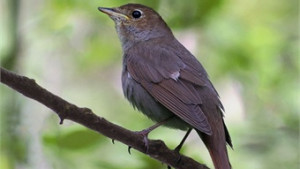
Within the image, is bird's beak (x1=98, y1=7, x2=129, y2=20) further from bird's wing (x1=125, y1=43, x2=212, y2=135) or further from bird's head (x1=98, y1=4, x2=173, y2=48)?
bird's wing (x1=125, y1=43, x2=212, y2=135)

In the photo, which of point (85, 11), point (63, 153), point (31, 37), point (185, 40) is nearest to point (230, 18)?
point (185, 40)

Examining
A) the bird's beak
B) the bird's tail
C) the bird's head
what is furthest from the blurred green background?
the bird's beak

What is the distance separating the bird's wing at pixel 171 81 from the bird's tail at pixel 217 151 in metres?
0.12

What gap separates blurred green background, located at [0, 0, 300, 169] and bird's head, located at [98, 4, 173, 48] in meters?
0.12

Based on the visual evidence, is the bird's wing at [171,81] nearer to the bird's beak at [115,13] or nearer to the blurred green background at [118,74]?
the blurred green background at [118,74]

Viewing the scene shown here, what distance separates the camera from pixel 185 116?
14.6 feet

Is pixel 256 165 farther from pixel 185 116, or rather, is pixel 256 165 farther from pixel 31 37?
pixel 31 37

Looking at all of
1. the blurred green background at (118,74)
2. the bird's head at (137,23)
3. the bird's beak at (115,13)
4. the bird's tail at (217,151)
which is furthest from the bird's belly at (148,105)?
the bird's beak at (115,13)

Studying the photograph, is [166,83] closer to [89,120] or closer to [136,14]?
[136,14]

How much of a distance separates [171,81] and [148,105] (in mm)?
262

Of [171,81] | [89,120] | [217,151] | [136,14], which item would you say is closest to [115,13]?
[136,14]

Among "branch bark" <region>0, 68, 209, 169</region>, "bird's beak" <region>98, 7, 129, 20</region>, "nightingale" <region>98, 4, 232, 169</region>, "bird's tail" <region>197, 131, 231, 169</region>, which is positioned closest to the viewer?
"branch bark" <region>0, 68, 209, 169</region>

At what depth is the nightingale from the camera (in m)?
4.48

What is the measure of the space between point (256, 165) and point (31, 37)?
2.50 metres
